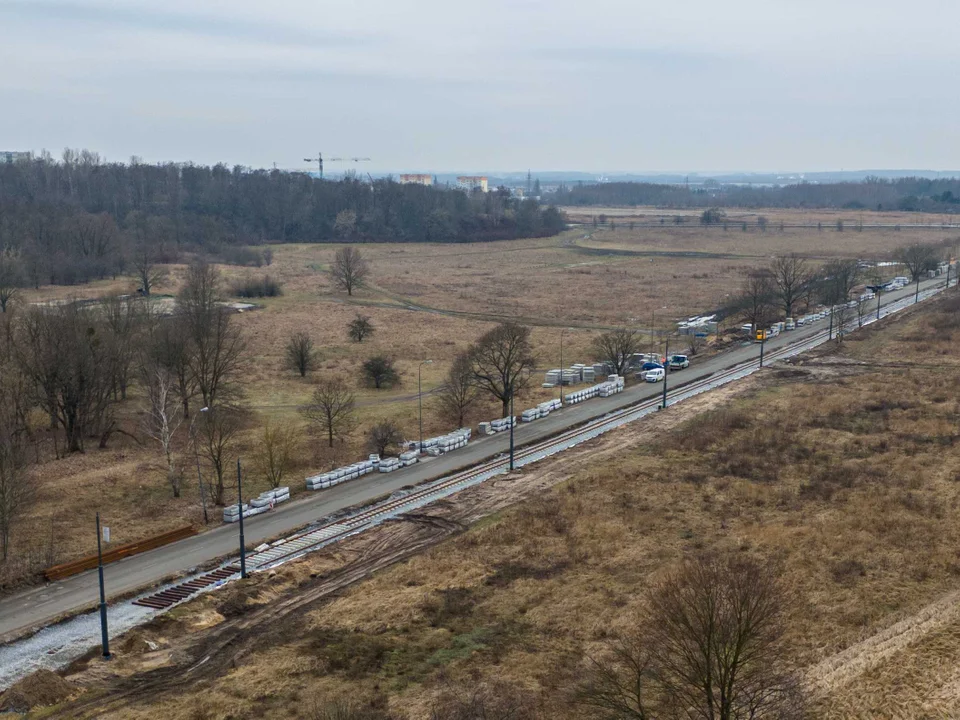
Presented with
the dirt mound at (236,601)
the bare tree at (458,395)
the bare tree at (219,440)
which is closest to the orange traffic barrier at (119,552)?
the bare tree at (219,440)

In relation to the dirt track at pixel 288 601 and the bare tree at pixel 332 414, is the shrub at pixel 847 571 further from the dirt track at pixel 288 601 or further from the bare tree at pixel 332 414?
the bare tree at pixel 332 414

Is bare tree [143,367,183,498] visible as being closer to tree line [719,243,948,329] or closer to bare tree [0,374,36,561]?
bare tree [0,374,36,561]

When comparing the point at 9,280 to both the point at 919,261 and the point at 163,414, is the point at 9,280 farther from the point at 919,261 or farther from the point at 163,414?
the point at 919,261

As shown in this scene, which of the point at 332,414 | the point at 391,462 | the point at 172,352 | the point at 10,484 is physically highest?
the point at 172,352

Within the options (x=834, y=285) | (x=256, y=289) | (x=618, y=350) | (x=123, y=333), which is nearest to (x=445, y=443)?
(x=123, y=333)

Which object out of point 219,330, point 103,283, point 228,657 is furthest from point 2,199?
point 228,657

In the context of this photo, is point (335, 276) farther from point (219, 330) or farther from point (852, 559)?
point (852, 559)

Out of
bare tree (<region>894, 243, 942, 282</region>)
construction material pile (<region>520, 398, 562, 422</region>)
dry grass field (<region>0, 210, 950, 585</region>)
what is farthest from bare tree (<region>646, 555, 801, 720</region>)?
bare tree (<region>894, 243, 942, 282</region>)
